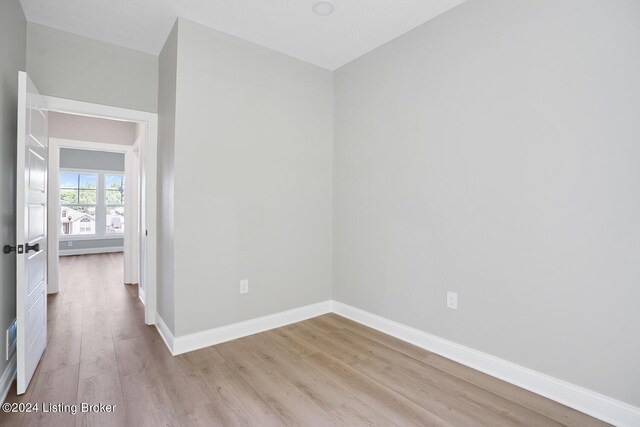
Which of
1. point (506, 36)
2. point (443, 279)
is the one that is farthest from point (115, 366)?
point (506, 36)

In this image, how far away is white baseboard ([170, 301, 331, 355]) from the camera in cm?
254

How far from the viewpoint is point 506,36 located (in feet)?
6.88

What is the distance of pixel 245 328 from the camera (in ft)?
9.41

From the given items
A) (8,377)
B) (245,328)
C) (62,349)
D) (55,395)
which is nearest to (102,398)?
(55,395)

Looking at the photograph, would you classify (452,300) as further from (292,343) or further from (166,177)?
(166,177)

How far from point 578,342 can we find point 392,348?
126cm

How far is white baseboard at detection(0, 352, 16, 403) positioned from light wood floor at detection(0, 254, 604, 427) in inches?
4.1

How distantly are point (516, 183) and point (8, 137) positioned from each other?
3403mm

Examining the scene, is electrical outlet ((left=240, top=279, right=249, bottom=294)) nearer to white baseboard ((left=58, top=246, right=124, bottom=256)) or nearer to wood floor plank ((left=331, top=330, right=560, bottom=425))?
wood floor plank ((left=331, top=330, right=560, bottom=425))

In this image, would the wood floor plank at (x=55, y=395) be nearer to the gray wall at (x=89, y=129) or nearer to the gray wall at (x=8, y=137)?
the gray wall at (x=8, y=137)

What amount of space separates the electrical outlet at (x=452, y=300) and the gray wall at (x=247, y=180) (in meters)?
1.43

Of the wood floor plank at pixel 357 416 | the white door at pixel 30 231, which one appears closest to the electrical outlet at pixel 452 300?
the wood floor plank at pixel 357 416

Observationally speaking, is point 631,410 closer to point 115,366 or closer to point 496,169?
point 496,169

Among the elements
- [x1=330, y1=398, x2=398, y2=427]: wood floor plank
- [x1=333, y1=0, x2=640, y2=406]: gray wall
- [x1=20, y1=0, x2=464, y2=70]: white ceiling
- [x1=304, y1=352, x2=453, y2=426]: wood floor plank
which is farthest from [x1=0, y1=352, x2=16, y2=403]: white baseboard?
[x1=333, y1=0, x2=640, y2=406]: gray wall
